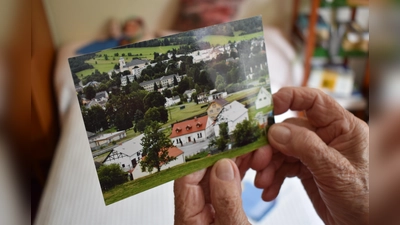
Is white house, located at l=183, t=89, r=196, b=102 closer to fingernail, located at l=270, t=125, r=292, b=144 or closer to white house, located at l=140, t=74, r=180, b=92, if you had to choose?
white house, located at l=140, t=74, r=180, b=92

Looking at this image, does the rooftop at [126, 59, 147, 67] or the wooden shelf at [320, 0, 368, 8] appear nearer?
the rooftop at [126, 59, 147, 67]

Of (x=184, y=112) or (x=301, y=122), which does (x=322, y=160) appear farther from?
(x=184, y=112)

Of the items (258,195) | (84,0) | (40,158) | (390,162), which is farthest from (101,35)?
(390,162)

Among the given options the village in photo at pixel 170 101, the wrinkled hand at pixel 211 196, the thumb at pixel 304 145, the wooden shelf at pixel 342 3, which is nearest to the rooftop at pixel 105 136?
the village in photo at pixel 170 101

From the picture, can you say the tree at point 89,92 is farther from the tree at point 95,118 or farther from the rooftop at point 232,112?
the rooftop at point 232,112

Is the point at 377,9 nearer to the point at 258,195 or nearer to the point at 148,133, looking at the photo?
the point at 148,133

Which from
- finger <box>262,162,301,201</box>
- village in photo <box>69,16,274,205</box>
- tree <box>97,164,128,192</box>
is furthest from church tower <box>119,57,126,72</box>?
finger <box>262,162,301,201</box>
